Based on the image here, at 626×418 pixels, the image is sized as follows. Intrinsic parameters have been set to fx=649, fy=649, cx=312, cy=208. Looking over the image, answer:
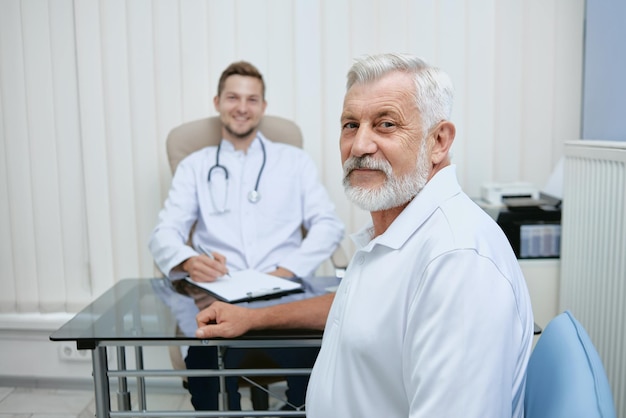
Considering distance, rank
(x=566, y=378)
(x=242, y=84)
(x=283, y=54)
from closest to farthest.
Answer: (x=566, y=378), (x=242, y=84), (x=283, y=54)

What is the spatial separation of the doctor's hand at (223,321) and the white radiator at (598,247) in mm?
1208

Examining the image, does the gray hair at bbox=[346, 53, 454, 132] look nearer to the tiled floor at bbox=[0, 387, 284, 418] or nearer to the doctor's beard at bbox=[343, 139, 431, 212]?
the doctor's beard at bbox=[343, 139, 431, 212]

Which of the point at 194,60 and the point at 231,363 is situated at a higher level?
the point at 194,60

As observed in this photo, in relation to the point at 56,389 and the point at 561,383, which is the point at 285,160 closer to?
the point at 56,389

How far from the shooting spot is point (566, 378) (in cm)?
88

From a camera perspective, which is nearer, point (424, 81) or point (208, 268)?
point (424, 81)

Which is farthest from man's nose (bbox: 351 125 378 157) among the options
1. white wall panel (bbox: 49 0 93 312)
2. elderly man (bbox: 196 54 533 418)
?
white wall panel (bbox: 49 0 93 312)

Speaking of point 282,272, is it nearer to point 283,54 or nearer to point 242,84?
point 242,84

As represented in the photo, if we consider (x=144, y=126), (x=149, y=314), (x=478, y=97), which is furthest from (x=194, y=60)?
(x=149, y=314)

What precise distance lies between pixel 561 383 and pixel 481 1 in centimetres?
226

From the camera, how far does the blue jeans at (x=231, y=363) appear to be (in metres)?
1.96

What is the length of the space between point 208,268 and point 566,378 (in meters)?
→ 1.19

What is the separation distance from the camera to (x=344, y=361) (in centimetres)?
106

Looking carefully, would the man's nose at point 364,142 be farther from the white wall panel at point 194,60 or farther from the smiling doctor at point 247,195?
the white wall panel at point 194,60
